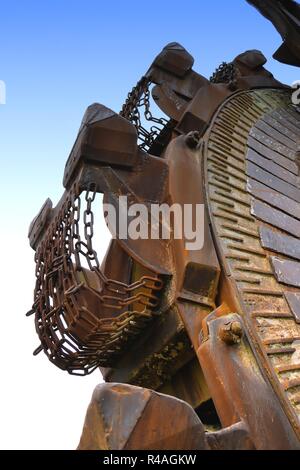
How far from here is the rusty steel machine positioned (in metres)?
2.17

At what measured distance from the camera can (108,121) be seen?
3.36 meters

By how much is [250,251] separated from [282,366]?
3.14ft

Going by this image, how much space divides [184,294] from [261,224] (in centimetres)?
108

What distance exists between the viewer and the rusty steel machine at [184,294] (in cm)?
217

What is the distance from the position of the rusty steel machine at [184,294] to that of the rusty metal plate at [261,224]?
0.01m

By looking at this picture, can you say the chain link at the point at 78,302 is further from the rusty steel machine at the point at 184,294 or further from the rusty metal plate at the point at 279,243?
the rusty metal plate at the point at 279,243

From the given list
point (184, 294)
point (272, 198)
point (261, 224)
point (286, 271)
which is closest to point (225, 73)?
point (272, 198)

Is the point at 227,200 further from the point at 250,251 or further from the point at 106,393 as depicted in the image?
the point at 106,393

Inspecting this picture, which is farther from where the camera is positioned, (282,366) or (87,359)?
(87,359)

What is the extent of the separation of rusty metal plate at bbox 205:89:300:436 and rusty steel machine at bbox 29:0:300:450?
12 mm

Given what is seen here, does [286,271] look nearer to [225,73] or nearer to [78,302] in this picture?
[78,302]

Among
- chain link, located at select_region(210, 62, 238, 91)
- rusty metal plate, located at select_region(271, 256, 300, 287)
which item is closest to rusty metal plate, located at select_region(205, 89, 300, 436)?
rusty metal plate, located at select_region(271, 256, 300, 287)

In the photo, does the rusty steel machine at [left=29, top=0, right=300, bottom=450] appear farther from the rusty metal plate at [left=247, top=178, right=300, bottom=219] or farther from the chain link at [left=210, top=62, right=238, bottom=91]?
the chain link at [left=210, top=62, right=238, bottom=91]
